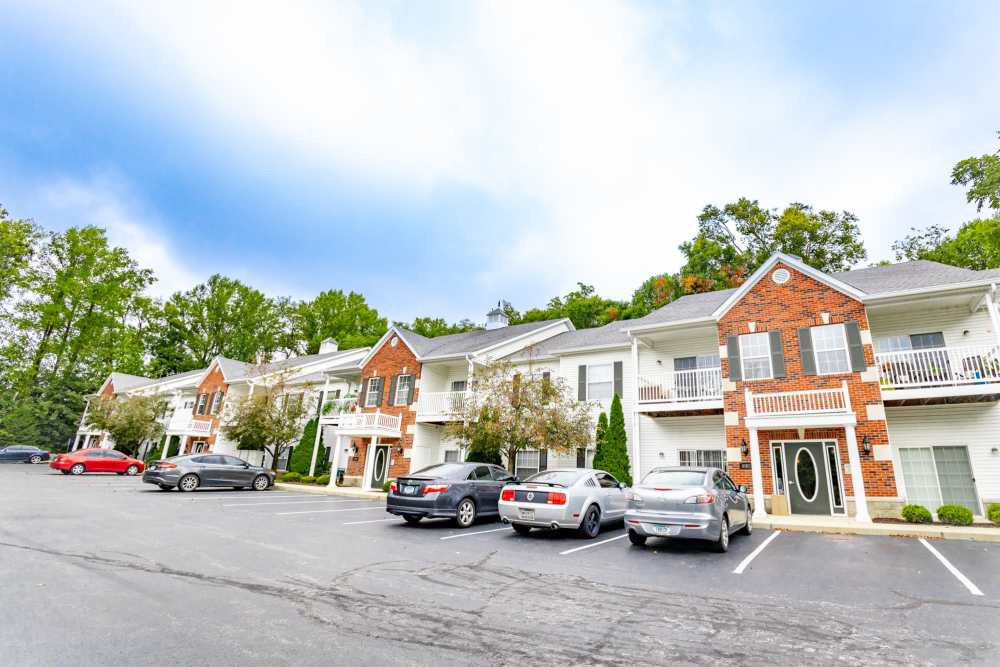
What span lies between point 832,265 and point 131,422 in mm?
48101

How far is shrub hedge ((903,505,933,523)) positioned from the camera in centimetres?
1218

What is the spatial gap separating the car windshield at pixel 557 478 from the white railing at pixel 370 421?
12.8 metres

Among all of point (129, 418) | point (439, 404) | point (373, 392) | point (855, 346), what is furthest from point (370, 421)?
point (129, 418)

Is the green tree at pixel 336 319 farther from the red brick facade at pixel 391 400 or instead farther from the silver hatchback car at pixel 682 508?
the silver hatchback car at pixel 682 508

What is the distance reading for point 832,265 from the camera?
3169cm

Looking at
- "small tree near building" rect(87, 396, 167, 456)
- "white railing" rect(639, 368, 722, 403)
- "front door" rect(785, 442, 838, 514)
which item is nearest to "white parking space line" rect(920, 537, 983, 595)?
"front door" rect(785, 442, 838, 514)

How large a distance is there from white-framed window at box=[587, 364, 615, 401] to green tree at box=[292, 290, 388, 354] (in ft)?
117

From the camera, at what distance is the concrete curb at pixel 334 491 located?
19.2 metres

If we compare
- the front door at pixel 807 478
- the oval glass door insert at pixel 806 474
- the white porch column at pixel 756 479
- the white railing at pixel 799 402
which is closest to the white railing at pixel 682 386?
the white railing at pixel 799 402

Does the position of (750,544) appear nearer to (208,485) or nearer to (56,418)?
(208,485)

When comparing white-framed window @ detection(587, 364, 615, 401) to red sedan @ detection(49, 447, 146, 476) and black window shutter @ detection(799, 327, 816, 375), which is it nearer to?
black window shutter @ detection(799, 327, 816, 375)

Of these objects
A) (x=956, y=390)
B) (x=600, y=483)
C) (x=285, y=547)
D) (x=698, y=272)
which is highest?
(x=698, y=272)

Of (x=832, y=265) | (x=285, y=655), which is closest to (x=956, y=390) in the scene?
(x=285, y=655)

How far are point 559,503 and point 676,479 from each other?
7.74 ft
